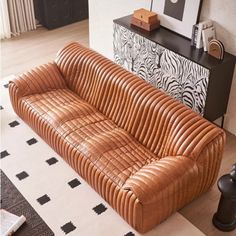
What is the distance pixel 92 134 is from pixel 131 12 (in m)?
1.64

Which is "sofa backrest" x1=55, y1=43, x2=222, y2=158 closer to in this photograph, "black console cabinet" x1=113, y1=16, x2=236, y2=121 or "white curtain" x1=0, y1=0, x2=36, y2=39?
"black console cabinet" x1=113, y1=16, x2=236, y2=121

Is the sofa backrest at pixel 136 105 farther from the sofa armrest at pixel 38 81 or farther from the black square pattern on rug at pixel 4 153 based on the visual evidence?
the black square pattern on rug at pixel 4 153

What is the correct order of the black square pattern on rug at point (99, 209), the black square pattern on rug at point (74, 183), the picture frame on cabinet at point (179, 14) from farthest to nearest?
the picture frame on cabinet at point (179, 14) → the black square pattern on rug at point (74, 183) → the black square pattern on rug at point (99, 209)

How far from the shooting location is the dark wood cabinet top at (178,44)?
3237 millimetres

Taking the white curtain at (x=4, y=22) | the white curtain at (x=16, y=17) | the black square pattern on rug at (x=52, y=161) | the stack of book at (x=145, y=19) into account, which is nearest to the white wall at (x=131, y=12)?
the stack of book at (x=145, y=19)

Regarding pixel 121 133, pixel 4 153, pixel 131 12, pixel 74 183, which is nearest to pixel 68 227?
pixel 74 183

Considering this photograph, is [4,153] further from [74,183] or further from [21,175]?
[74,183]

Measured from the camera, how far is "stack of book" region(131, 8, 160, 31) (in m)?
3.71

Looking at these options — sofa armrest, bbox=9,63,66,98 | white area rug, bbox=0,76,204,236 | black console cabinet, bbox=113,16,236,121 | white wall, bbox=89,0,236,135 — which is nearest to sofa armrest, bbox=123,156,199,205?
white area rug, bbox=0,76,204,236

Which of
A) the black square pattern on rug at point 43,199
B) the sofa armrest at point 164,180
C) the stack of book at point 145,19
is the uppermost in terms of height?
the stack of book at point 145,19

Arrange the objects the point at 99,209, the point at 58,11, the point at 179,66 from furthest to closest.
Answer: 1. the point at 58,11
2. the point at 179,66
3. the point at 99,209

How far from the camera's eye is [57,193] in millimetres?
2953

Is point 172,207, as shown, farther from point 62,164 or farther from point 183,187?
point 62,164

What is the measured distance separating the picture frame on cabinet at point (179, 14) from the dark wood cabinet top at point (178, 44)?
6 centimetres
